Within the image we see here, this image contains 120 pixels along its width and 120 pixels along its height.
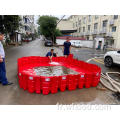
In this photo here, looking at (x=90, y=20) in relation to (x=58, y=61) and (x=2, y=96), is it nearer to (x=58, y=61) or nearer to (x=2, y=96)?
(x=58, y=61)

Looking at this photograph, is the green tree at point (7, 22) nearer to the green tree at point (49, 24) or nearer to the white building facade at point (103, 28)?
the green tree at point (49, 24)

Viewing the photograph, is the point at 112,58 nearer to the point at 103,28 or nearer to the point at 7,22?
the point at 7,22

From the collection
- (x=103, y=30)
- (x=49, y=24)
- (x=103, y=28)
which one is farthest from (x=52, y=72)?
(x=49, y=24)

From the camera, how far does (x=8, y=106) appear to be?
110 inches

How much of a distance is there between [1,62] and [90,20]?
33.8m

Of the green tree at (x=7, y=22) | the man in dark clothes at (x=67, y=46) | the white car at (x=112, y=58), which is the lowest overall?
the white car at (x=112, y=58)

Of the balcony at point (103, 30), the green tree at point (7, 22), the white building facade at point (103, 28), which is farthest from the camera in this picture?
the balcony at point (103, 30)

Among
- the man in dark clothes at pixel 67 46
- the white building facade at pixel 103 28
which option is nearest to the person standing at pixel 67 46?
the man in dark clothes at pixel 67 46

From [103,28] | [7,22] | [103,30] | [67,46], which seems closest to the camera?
[67,46]

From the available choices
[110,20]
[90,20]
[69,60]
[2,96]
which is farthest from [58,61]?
[90,20]

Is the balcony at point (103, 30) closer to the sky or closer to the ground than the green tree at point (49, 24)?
closer to the ground

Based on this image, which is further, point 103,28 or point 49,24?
point 49,24

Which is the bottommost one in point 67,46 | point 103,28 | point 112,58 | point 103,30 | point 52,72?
point 52,72

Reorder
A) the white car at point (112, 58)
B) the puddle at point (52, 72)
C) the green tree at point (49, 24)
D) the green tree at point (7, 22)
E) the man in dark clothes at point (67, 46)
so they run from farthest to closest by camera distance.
Answer: the green tree at point (49, 24) < the green tree at point (7, 22) < the man in dark clothes at point (67, 46) < the white car at point (112, 58) < the puddle at point (52, 72)
